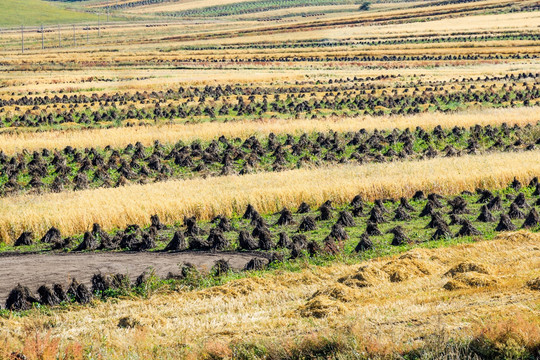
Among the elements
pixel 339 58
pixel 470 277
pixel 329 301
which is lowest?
pixel 339 58

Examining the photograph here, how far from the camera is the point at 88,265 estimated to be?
68.1ft

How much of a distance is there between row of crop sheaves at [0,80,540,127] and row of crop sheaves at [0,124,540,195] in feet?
37.4

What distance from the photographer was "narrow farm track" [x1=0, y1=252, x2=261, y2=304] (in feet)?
64.5

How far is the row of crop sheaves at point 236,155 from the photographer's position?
3331 cm

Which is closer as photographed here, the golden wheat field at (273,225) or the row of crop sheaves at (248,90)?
the golden wheat field at (273,225)

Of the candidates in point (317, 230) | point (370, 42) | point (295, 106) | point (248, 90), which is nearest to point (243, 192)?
point (317, 230)

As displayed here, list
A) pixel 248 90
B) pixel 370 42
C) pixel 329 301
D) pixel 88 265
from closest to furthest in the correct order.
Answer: pixel 329 301 → pixel 88 265 → pixel 248 90 → pixel 370 42

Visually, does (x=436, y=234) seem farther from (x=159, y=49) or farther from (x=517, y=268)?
(x=159, y=49)

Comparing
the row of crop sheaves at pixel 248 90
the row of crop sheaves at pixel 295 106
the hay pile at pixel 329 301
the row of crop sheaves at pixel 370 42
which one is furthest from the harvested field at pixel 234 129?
the row of crop sheaves at pixel 370 42

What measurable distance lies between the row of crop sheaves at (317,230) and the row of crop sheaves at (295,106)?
26.4 metres

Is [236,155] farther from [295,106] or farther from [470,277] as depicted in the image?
[470,277]

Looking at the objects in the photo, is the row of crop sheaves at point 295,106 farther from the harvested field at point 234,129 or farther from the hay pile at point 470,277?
the hay pile at point 470,277

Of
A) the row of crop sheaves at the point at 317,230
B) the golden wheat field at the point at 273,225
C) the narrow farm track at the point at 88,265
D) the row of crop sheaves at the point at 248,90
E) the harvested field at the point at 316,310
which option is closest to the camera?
the harvested field at the point at 316,310

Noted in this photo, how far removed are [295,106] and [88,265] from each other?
37682 mm
